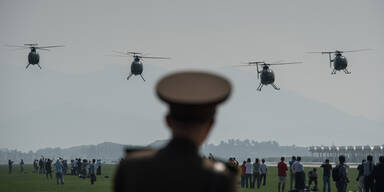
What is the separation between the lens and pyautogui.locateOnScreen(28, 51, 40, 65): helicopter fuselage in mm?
74375

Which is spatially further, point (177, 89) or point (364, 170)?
point (364, 170)

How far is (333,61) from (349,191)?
146 ft

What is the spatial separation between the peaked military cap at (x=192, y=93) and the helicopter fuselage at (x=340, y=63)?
72060 mm

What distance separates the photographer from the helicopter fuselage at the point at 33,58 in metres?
74.4

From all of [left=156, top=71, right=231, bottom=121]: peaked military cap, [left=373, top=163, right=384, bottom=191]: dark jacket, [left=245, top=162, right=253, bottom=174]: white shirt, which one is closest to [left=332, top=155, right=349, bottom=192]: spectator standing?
[left=373, top=163, right=384, bottom=191]: dark jacket

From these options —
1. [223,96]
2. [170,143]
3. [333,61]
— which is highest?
[333,61]

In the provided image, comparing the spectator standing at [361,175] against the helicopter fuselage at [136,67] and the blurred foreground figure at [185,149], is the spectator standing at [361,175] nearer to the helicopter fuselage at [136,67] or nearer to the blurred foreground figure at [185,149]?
the blurred foreground figure at [185,149]

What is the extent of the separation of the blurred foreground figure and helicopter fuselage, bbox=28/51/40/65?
238 ft

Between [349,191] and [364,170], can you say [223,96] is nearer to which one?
[364,170]

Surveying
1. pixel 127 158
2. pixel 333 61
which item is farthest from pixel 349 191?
pixel 333 61

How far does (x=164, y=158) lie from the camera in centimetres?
308

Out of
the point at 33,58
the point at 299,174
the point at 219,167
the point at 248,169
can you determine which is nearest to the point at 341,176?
the point at 299,174

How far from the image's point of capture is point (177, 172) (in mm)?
3020

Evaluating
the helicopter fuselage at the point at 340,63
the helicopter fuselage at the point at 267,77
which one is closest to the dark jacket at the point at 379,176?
the helicopter fuselage at the point at 267,77
